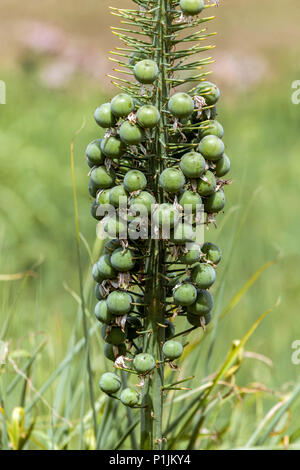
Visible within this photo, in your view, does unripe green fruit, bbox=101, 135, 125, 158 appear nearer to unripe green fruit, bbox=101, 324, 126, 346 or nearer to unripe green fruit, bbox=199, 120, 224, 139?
unripe green fruit, bbox=199, 120, 224, 139

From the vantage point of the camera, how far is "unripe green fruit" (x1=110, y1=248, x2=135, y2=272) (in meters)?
1.09

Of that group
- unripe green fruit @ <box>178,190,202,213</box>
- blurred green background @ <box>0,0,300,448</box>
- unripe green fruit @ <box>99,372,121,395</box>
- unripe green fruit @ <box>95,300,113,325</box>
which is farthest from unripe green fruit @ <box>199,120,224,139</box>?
blurred green background @ <box>0,0,300,448</box>

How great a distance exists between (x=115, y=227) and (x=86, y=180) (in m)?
2.69

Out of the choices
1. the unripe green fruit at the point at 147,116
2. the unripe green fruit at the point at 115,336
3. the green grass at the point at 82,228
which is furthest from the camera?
the green grass at the point at 82,228

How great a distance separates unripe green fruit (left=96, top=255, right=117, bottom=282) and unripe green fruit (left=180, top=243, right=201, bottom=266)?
0.12m

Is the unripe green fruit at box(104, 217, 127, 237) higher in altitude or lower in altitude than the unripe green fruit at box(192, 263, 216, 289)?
higher

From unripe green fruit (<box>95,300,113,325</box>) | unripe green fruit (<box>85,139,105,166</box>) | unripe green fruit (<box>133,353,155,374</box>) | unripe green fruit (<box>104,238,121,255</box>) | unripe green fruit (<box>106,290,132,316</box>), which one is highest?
unripe green fruit (<box>85,139,105,166</box>)

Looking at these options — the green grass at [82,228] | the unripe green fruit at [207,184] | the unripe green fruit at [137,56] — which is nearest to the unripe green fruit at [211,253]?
the unripe green fruit at [207,184]

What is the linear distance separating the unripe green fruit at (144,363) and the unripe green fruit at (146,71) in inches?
17.2

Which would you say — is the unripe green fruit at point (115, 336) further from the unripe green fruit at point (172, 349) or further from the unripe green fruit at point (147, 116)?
the unripe green fruit at point (147, 116)

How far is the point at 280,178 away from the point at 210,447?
2.57 meters

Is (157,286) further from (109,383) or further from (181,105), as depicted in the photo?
(181,105)

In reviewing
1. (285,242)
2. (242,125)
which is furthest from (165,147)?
(242,125)

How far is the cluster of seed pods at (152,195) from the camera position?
1.06 meters
